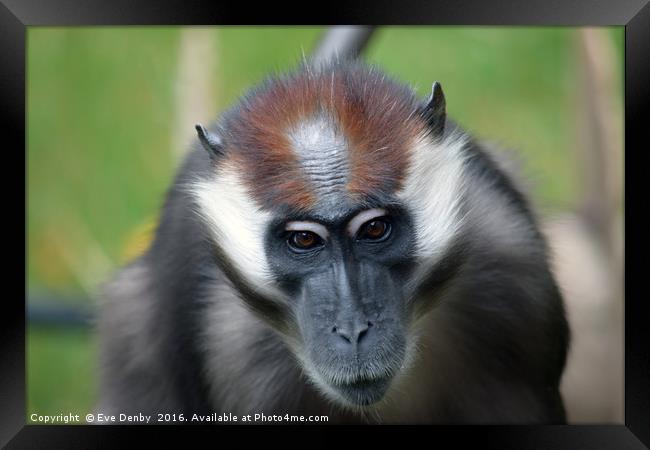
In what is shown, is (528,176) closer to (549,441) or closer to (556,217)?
(556,217)

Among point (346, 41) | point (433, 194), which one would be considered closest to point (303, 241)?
point (433, 194)

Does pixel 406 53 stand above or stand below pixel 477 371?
above

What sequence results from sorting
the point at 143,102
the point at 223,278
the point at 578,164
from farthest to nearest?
the point at 143,102
the point at 578,164
the point at 223,278

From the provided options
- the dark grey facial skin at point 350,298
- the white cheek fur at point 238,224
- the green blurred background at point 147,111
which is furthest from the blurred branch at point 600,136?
the white cheek fur at point 238,224

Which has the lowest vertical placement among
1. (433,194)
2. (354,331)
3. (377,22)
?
(354,331)

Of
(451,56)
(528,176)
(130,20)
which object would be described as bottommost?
(528,176)

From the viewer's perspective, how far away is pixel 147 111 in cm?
652

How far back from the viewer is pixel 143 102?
659cm

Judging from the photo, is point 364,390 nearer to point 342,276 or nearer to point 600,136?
point 342,276

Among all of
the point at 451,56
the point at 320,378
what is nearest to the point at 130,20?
the point at 320,378

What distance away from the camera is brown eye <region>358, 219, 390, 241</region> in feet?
9.62

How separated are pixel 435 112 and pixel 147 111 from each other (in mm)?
3720

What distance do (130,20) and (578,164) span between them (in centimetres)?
353

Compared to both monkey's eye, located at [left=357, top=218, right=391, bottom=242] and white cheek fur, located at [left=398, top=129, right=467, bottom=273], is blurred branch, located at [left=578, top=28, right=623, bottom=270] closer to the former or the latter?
white cheek fur, located at [left=398, top=129, right=467, bottom=273]
